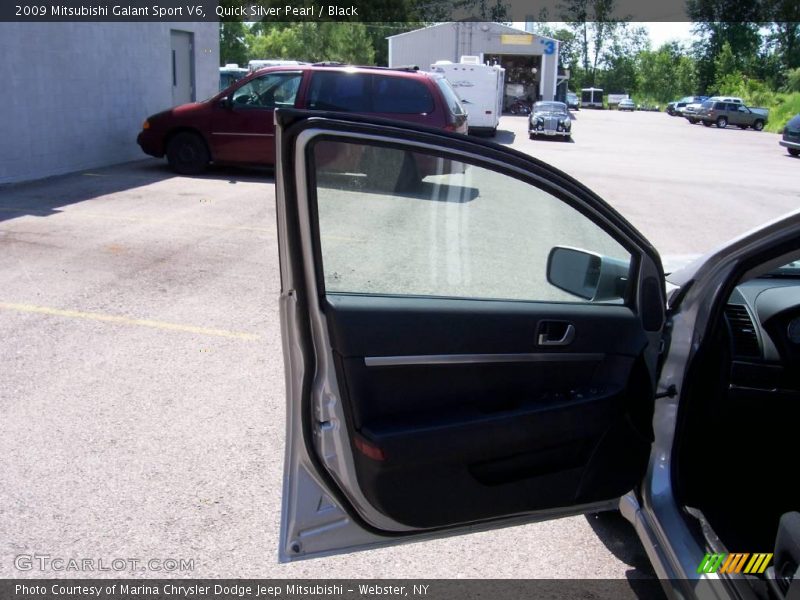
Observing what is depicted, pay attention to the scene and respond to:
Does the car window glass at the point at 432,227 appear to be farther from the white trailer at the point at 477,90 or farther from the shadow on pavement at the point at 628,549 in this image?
the white trailer at the point at 477,90

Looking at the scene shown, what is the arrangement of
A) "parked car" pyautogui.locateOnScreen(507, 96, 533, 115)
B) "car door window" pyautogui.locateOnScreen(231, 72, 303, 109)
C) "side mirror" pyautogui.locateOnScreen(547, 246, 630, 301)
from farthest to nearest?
"parked car" pyautogui.locateOnScreen(507, 96, 533, 115), "car door window" pyautogui.locateOnScreen(231, 72, 303, 109), "side mirror" pyautogui.locateOnScreen(547, 246, 630, 301)

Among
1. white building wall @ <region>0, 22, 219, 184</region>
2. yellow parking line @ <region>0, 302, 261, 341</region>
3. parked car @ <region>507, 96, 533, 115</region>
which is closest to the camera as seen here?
yellow parking line @ <region>0, 302, 261, 341</region>

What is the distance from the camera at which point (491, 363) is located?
2.71 m

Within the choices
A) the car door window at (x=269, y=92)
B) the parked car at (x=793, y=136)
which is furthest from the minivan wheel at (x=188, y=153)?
the parked car at (x=793, y=136)

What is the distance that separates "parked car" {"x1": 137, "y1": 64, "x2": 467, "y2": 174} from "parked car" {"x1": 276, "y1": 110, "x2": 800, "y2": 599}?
31.9 feet

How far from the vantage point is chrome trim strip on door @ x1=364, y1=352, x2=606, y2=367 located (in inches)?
102

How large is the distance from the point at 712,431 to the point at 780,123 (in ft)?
150

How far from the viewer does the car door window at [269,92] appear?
43.5ft

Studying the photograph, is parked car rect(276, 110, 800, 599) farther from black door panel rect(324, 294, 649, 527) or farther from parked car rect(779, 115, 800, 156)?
parked car rect(779, 115, 800, 156)

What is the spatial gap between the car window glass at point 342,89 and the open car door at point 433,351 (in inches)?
409

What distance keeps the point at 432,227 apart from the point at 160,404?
2.51 m

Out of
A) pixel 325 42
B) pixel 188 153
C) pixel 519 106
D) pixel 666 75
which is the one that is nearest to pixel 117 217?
pixel 188 153
